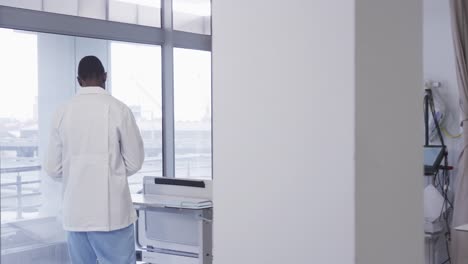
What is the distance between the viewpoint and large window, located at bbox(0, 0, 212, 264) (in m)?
3.56

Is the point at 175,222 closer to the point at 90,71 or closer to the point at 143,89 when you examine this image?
the point at 90,71

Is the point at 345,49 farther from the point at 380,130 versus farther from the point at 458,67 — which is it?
the point at 458,67

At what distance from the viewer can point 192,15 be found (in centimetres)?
480

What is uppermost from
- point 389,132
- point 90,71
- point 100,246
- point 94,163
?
point 90,71

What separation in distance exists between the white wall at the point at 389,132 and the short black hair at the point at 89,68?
1.70m

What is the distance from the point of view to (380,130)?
4.18 feet

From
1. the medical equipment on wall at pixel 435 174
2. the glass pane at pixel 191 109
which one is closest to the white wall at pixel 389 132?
the medical equipment on wall at pixel 435 174

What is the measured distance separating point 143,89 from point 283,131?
11.0ft

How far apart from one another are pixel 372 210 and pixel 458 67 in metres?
2.85

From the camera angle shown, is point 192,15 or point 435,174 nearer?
point 435,174

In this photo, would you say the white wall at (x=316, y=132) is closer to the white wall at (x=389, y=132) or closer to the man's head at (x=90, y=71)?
the white wall at (x=389, y=132)

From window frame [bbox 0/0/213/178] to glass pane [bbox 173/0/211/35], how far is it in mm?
62

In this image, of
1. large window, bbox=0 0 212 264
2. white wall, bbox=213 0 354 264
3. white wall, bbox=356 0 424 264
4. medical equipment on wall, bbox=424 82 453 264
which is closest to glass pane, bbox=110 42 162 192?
large window, bbox=0 0 212 264

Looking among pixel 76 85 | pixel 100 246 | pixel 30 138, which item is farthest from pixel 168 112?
pixel 100 246
